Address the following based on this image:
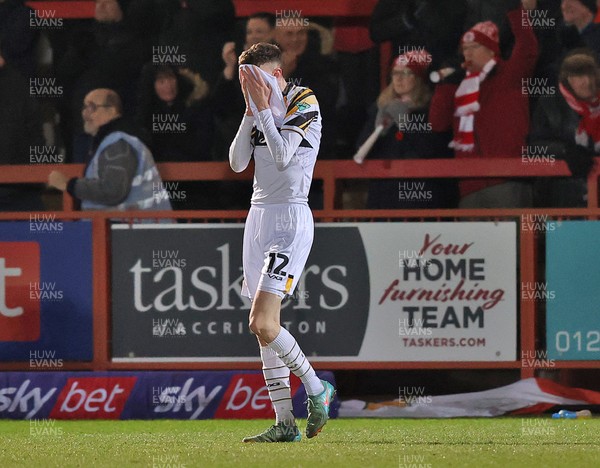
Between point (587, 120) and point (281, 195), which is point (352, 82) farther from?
point (281, 195)

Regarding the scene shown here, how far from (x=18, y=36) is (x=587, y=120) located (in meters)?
5.05

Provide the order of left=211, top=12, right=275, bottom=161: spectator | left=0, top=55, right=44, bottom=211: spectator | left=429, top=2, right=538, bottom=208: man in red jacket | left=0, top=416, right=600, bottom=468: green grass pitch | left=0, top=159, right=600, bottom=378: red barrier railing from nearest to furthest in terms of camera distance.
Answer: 1. left=0, top=416, right=600, bottom=468: green grass pitch
2. left=0, top=159, right=600, bottom=378: red barrier railing
3. left=429, top=2, right=538, bottom=208: man in red jacket
4. left=211, top=12, right=275, bottom=161: spectator
5. left=0, top=55, right=44, bottom=211: spectator

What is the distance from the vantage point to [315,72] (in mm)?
10688

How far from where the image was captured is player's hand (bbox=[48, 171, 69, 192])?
1054 centimetres

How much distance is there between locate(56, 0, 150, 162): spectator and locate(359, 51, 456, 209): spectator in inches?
84.3

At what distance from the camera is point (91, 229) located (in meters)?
10.3

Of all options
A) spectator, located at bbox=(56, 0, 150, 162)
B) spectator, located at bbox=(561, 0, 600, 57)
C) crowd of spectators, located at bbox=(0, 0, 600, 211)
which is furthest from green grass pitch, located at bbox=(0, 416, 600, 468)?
spectator, located at bbox=(561, 0, 600, 57)

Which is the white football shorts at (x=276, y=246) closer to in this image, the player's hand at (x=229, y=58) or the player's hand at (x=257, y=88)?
the player's hand at (x=257, y=88)

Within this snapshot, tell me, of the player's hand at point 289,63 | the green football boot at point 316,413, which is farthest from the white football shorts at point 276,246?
the player's hand at point 289,63

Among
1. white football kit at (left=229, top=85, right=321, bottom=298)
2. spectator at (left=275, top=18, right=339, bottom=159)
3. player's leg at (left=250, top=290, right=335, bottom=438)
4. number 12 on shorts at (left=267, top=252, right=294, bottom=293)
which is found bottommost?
player's leg at (left=250, top=290, right=335, bottom=438)

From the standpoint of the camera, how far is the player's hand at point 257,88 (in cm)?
705

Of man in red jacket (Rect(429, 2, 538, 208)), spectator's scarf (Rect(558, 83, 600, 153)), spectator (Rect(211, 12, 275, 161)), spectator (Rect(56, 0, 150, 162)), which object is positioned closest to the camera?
spectator's scarf (Rect(558, 83, 600, 153))

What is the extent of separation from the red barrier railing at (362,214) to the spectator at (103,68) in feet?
1.60

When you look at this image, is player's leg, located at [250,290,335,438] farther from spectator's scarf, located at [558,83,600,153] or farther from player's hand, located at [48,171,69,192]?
spectator's scarf, located at [558,83,600,153]
